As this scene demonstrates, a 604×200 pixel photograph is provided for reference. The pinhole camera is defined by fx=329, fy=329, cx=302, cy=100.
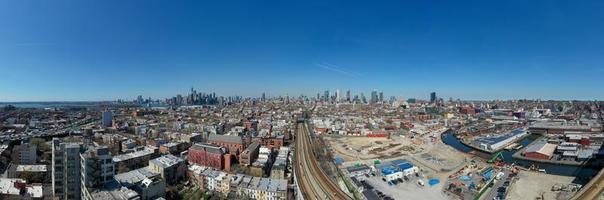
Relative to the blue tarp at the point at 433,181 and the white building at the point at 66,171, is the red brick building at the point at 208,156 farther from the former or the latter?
the blue tarp at the point at 433,181

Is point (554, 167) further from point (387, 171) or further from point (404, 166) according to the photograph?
point (387, 171)

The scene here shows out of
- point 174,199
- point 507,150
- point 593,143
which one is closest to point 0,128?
point 174,199

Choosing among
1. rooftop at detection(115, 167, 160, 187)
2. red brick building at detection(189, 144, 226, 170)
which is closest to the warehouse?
red brick building at detection(189, 144, 226, 170)

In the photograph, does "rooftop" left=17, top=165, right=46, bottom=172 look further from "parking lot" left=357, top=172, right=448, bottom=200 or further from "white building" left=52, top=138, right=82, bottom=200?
"parking lot" left=357, top=172, right=448, bottom=200

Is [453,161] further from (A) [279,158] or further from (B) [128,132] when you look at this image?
(B) [128,132]

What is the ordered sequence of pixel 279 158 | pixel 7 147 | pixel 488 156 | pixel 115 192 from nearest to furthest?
pixel 115 192, pixel 279 158, pixel 7 147, pixel 488 156
